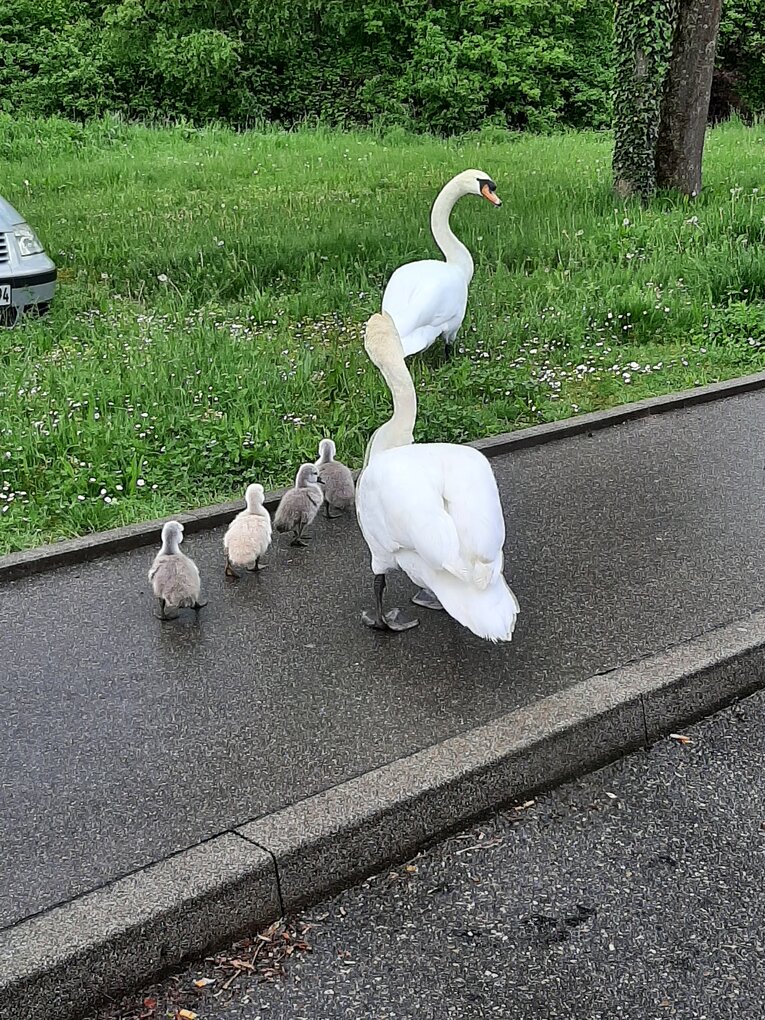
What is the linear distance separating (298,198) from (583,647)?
37.9 feet

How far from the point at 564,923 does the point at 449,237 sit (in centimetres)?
697

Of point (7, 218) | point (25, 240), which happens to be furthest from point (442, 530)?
point (7, 218)

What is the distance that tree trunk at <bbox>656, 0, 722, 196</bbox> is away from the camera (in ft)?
45.4

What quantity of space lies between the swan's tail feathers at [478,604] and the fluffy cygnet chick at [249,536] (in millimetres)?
1398

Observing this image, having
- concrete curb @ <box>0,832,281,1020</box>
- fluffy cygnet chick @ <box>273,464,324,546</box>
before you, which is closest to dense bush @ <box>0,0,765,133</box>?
fluffy cygnet chick @ <box>273,464,324,546</box>

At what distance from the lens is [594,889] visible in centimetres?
362

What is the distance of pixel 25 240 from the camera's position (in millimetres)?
10195

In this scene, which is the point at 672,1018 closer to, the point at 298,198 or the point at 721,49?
the point at 298,198

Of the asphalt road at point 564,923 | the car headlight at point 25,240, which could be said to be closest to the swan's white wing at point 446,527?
the asphalt road at point 564,923

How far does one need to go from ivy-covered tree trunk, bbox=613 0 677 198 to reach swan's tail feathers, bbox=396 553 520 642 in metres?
10.8

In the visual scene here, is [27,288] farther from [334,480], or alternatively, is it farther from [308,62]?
[308,62]

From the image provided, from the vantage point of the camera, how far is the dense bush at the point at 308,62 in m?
28.4

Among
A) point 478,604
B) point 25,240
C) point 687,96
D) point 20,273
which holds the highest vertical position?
point 687,96

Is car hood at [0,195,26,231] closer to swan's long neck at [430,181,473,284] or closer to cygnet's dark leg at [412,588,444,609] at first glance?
swan's long neck at [430,181,473,284]
